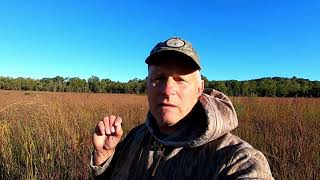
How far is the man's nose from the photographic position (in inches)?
74.5

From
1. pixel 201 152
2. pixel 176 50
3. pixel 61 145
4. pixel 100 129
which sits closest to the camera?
pixel 201 152

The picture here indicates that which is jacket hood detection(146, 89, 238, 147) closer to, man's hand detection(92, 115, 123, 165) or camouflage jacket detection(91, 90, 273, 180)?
camouflage jacket detection(91, 90, 273, 180)

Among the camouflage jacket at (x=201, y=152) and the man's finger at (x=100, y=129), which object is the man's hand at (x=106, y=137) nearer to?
the man's finger at (x=100, y=129)

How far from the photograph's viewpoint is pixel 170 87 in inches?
74.6

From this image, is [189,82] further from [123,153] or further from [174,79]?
[123,153]

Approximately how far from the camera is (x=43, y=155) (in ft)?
18.9

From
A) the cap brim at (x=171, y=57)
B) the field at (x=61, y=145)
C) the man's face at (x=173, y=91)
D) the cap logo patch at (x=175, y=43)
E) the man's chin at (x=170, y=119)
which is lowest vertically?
the field at (x=61, y=145)

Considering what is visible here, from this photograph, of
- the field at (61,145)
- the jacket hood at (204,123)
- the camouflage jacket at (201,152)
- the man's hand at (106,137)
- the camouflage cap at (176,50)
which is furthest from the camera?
the field at (61,145)

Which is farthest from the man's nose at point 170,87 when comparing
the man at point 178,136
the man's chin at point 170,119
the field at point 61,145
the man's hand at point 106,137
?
the field at point 61,145

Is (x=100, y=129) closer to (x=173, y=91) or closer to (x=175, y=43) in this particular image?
(x=173, y=91)

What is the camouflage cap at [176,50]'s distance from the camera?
5.99ft

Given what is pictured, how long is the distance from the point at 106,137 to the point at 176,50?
26.4 inches

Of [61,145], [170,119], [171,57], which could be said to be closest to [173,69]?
[171,57]

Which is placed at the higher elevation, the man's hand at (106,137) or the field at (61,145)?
the man's hand at (106,137)
